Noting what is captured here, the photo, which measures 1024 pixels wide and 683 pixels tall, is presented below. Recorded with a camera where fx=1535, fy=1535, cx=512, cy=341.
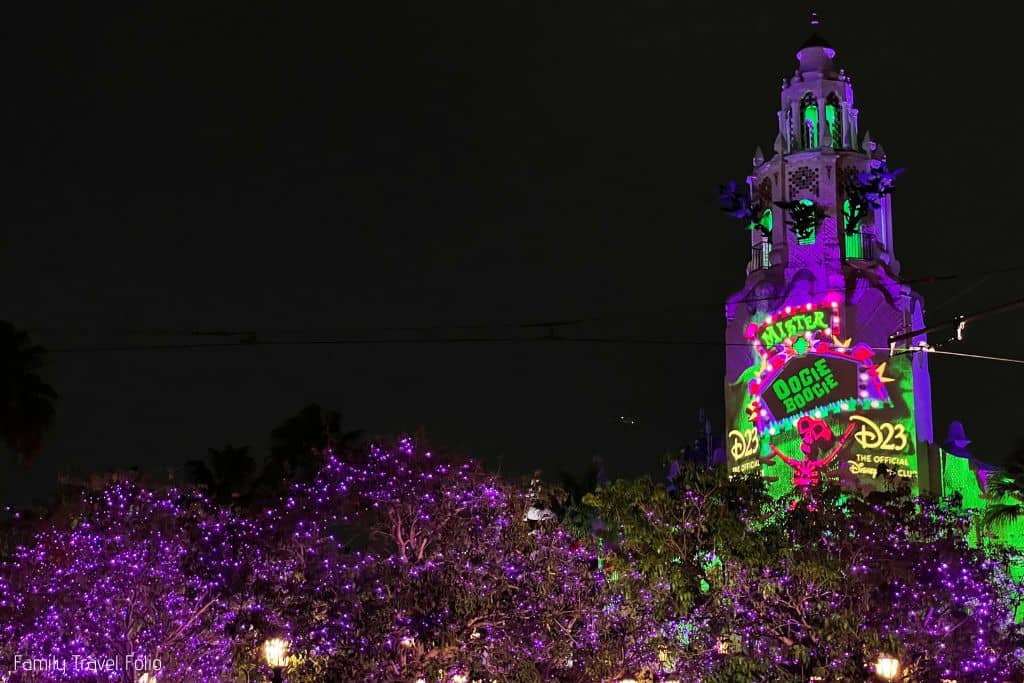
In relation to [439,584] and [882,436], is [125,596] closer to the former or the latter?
[439,584]

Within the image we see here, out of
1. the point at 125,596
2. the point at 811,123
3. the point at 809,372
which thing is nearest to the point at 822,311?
the point at 809,372

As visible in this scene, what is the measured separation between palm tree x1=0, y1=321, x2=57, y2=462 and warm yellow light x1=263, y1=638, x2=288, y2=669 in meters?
7.22

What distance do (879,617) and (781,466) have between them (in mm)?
15768

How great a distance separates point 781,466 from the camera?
4319 centimetres

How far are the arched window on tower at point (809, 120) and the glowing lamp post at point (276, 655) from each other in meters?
23.2

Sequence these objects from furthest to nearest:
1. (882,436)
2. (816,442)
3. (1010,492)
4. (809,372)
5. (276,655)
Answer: (809,372) → (816,442) → (882,436) → (1010,492) → (276,655)

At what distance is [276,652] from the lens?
29.6m

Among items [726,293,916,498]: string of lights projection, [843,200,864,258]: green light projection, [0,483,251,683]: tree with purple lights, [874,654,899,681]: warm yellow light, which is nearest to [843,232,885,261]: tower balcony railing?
[843,200,864,258]: green light projection

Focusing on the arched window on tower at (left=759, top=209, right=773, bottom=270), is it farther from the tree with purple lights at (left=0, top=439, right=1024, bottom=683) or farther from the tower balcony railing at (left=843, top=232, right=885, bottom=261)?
the tree with purple lights at (left=0, top=439, right=1024, bottom=683)

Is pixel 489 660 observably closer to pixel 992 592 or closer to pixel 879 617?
pixel 879 617

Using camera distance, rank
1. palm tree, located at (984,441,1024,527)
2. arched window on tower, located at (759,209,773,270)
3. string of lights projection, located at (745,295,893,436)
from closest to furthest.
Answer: palm tree, located at (984,441,1024,527) → string of lights projection, located at (745,295,893,436) → arched window on tower, located at (759,209,773,270)

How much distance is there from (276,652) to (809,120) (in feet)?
80.7

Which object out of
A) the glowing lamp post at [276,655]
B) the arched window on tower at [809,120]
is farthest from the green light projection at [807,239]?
the glowing lamp post at [276,655]

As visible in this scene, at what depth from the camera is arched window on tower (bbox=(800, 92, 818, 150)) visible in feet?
150
